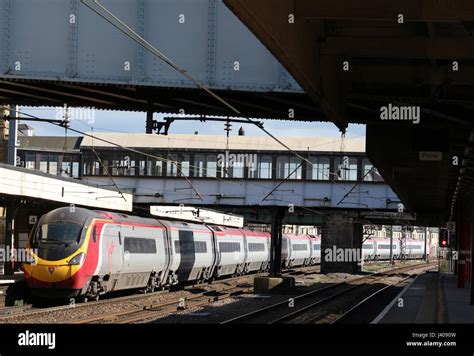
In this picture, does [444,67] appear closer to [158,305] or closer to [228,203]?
[158,305]

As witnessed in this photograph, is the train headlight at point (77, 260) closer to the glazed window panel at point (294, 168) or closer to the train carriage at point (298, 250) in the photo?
the glazed window panel at point (294, 168)

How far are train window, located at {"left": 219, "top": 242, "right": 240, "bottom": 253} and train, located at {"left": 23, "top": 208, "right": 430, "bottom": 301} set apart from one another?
86cm

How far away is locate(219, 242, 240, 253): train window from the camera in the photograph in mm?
39306

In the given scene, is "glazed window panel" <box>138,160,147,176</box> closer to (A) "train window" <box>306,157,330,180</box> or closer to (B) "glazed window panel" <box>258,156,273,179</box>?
(B) "glazed window panel" <box>258,156,273,179</box>

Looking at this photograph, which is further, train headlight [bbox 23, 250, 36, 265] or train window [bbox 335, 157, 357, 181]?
train window [bbox 335, 157, 357, 181]

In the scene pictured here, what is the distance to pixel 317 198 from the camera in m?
42.9

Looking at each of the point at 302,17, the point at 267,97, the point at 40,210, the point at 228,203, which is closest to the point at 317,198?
the point at 228,203

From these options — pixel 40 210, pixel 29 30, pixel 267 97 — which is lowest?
pixel 40 210

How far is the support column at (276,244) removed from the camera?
3638 centimetres

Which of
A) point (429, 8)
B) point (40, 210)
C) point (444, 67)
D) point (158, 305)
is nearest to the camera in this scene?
point (429, 8)

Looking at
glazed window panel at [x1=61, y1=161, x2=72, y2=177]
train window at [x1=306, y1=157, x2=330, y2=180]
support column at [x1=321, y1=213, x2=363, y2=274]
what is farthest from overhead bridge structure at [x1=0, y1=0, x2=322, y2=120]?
glazed window panel at [x1=61, y1=161, x2=72, y2=177]

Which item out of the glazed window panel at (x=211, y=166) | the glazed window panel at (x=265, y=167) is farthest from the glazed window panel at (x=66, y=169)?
the glazed window panel at (x=265, y=167)

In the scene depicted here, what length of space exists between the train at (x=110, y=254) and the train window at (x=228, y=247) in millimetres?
861

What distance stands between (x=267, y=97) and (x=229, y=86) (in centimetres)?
93
